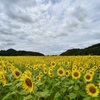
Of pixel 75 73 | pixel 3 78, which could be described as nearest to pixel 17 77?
pixel 3 78

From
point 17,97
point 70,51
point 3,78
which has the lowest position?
point 17,97

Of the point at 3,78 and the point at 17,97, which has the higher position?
the point at 3,78

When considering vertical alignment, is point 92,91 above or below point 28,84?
below

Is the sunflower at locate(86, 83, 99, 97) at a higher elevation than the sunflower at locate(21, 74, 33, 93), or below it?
below

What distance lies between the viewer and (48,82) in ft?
19.4

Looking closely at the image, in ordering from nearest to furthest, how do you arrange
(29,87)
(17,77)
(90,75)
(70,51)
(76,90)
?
1. (29,87)
2. (17,77)
3. (76,90)
4. (90,75)
5. (70,51)

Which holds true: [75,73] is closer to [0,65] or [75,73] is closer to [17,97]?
[0,65]

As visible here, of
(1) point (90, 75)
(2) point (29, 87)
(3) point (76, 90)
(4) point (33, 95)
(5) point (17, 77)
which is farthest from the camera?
(1) point (90, 75)

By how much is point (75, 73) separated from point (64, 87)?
0.81 meters

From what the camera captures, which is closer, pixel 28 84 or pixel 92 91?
pixel 28 84

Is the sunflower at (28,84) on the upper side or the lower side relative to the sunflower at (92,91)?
upper

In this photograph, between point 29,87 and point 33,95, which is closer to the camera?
point 29,87

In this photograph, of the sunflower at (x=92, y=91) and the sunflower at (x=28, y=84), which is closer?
the sunflower at (x=28, y=84)

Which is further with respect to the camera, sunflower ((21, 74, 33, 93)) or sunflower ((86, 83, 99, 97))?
sunflower ((86, 83, 99, 97))
